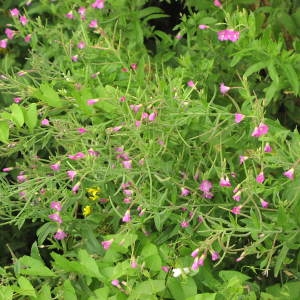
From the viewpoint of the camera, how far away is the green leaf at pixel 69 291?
1683 millimetres

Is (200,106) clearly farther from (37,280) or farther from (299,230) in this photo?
(37,280)

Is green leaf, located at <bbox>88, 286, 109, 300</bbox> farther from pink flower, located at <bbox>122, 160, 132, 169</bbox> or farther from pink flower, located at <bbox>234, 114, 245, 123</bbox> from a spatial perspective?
pink flower, located at <bbox>234, 114, 245, 123</bbox>

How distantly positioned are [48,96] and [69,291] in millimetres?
567

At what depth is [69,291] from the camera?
1698 millimetres

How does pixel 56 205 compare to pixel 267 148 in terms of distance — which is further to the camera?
pixel 56 205

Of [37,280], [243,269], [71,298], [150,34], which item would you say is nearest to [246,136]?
[243,269]

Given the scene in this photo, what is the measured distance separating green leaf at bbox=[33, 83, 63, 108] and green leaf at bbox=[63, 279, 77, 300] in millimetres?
525

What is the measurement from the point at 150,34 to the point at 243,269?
115 centimetres

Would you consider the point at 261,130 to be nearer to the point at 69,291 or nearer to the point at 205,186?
the point at 205,186

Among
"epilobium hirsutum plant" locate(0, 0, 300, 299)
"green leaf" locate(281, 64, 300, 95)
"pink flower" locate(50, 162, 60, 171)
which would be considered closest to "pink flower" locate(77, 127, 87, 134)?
"epilobium hirsutum plant" locate(0, 0, 300, 299)

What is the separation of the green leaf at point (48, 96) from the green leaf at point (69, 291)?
52cm

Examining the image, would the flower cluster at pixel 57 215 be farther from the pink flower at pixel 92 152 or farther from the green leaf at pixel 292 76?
the green leaf at pixel 292 76

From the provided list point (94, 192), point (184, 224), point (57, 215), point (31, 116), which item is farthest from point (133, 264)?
point (31, 116)

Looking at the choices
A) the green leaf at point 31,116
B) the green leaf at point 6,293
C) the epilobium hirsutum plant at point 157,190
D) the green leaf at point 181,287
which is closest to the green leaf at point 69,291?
the epilobium hirsutum plant at point 157,190
